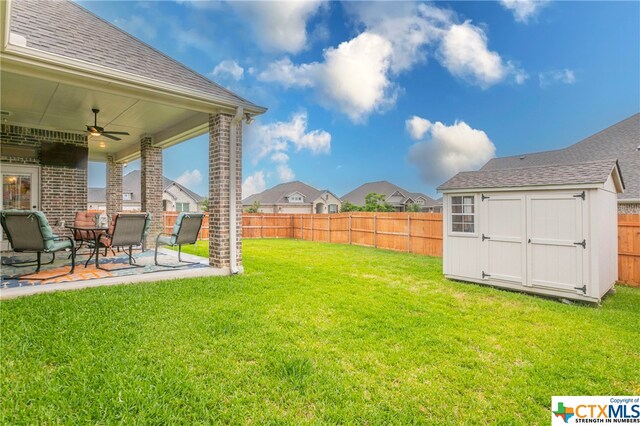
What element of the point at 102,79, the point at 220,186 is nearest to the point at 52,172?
the point at 102,79

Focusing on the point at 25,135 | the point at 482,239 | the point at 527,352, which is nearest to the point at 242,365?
the point at 527,352

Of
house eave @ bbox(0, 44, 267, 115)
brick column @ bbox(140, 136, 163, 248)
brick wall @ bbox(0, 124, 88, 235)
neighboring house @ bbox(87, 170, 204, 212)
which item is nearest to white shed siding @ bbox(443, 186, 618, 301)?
house eave @ bbox(0, 44, 267, 115)

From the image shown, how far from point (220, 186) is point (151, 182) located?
14.3 ft

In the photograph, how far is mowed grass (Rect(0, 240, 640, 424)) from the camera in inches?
87.3

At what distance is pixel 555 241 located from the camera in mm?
5535

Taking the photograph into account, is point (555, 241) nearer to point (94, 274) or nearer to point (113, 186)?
point (94, 274)

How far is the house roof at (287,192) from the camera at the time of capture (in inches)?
1422

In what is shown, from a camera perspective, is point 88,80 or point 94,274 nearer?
point 88,80

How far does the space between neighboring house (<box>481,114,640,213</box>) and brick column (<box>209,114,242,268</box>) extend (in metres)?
11.0

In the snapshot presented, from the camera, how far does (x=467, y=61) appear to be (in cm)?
1712

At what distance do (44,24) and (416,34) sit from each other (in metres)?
15.7

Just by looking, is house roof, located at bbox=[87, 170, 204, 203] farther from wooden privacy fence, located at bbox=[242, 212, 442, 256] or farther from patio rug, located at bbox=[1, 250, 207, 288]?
patio rug, located at bbox=[1, 250, 207, 288]

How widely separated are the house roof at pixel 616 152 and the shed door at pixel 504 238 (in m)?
7.91

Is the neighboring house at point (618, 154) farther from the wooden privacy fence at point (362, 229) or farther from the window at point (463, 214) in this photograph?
the window at point (463, 214)
